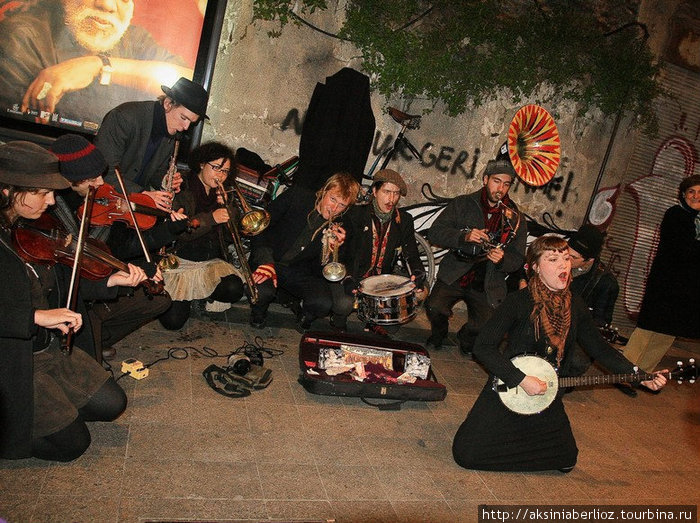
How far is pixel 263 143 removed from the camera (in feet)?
21.9

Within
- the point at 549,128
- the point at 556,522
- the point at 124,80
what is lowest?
the point at 556,522

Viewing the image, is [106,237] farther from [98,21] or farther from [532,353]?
[532,353]

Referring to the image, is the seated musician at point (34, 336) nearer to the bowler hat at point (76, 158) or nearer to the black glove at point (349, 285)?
the bowler hat at point (76, 158)

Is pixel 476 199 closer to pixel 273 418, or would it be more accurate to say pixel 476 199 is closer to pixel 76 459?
pixel 273 418

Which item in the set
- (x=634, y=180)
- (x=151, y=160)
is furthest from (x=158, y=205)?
(x=634, y=180)

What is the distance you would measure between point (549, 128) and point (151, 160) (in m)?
5.16

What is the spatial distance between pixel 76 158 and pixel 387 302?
2641 mm

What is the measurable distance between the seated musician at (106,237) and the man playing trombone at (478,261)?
2.84 metres

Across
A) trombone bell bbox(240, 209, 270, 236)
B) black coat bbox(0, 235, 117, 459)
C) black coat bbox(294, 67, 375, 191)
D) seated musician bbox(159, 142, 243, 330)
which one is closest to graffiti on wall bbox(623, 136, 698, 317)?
black coat bbox(294, 67, 375, 191)

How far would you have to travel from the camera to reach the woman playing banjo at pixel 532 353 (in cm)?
396

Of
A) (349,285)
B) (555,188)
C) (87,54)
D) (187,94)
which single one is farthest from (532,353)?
(87,54)

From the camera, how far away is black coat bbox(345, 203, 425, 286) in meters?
5.54

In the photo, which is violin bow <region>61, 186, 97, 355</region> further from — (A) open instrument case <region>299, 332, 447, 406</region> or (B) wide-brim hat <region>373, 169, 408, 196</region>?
(B) wide-brim hat <region>373, 169, 408, 196</region>

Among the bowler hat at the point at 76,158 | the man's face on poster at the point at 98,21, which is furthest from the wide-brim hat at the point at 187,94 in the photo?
the man's face on poster at the point at 98,21
